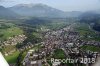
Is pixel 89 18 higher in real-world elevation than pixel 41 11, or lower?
higher

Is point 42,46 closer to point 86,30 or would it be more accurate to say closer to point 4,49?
point 4,49

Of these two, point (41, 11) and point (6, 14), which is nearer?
point (41, 11)

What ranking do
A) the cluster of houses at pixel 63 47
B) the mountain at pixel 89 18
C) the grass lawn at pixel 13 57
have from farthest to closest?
the mountain at pixel 89 18 < the grass lawn at pixel 13 57 < the cluster of houses at pixel 63 47

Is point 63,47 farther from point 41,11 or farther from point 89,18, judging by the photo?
→ point 41,11

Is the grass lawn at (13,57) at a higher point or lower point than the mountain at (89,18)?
lower

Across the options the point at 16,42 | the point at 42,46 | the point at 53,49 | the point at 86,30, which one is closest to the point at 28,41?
the point at 16,42

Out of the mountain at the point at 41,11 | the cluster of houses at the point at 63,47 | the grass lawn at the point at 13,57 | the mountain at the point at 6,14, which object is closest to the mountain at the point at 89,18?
the mountain at the point at 41,11

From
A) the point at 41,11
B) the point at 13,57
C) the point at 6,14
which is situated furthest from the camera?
the point at 6,14

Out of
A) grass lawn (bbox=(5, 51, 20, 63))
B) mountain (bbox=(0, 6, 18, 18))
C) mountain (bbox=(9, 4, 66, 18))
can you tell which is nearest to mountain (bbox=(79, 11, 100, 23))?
mountain (bbox=(9, 4, 66, 18))

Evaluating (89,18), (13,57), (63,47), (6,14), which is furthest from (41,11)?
(13,57)

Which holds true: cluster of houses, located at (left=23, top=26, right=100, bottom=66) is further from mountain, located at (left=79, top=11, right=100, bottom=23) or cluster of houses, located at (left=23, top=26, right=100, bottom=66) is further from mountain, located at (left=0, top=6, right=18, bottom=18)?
mountain, located at (left=0, top=6, right=18, bottom=18)

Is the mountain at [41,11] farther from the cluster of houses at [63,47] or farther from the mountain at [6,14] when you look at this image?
the cluster of houses at [63,47]
